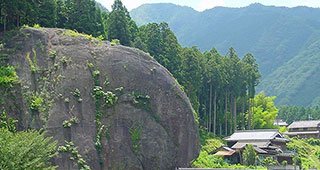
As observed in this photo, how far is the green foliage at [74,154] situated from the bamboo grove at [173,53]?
10.1 m

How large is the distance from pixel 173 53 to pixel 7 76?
25.9 metres

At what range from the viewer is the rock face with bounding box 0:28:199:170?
24.2 metres

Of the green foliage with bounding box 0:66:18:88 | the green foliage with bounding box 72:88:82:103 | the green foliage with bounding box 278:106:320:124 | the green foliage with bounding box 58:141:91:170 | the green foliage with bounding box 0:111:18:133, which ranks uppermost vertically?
the green foliage with bounding box 278:106:320:124

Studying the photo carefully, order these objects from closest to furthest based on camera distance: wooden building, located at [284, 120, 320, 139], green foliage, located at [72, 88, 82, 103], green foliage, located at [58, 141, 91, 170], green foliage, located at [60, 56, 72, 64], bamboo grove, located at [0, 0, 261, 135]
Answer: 1. green foliage, located at [58, 141, 91, 170]
2. green foliage, located at [72, 88, 82, 103]
3. green foliage, located at [60, 56, 72, 64]
4. bamboo grove, located at [0, 0, 261, 135]
5. wooden building, located at [284, 120, 320, 139]

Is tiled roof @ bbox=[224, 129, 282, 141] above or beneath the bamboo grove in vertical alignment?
beneath

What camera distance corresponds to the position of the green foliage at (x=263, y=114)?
68250 millimetres

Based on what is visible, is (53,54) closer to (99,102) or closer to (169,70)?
(99,102)

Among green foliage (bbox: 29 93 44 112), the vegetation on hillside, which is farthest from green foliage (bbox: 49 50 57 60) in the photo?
the vegetation on hillside

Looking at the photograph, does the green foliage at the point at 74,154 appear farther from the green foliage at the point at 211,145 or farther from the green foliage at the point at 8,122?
the green foliage at the point at 211,145

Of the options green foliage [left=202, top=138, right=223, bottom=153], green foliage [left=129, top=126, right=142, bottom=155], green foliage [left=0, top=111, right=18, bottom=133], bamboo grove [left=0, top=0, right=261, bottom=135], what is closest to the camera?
green foliage [left=0, top=111, right=18, bottom=133]

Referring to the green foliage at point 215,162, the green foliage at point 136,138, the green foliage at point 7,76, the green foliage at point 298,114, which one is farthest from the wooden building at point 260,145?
the green foliage at point 298,114

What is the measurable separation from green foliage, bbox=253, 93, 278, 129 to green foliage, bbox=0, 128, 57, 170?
52.4 m

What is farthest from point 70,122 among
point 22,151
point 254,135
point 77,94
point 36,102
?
point 254,135

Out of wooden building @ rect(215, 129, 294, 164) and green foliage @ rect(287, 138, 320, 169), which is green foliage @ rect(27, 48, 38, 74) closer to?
wooden building @ rect(215, 129, 294, 164)
